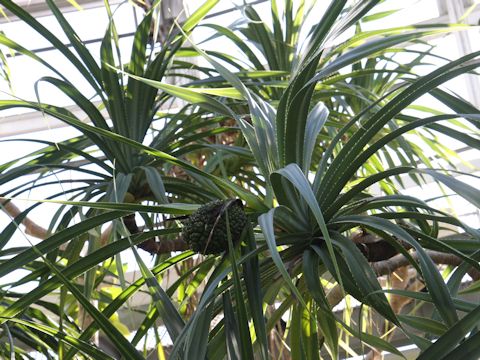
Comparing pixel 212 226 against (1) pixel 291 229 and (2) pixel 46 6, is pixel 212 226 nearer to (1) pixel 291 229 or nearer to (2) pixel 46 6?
(1) pixel 291 229

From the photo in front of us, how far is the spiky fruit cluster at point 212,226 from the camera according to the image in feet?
3.30

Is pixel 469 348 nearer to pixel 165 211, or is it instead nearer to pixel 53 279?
pixel 165 211

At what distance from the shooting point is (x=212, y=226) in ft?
3.30

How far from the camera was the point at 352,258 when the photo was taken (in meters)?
0.98

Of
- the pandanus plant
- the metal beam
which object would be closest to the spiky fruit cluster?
the pandanus plant

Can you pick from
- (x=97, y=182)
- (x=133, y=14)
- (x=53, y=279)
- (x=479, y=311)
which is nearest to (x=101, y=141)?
(x=97, y=182)

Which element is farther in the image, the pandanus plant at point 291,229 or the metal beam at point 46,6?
the metal beam at point 46,6

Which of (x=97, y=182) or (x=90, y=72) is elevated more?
(x=90, y=72)

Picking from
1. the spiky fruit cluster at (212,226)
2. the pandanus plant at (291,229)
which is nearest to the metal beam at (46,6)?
the pandanus plant at (291,229)

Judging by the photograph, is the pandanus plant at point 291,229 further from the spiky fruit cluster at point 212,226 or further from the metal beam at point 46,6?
the metal beam at point 46,6

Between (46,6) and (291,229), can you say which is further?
(46,6)

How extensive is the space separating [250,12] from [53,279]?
93 centimetres

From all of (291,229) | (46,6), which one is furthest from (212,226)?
(46,6)

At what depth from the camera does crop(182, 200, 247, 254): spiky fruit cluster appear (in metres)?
1.01
